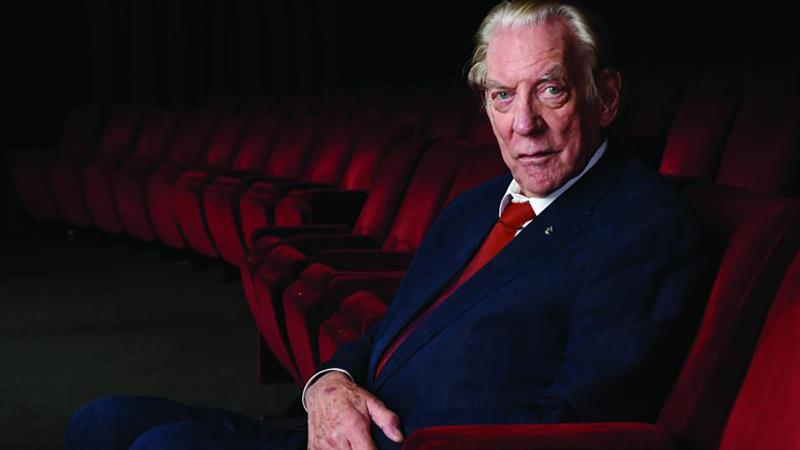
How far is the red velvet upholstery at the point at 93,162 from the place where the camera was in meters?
1.75

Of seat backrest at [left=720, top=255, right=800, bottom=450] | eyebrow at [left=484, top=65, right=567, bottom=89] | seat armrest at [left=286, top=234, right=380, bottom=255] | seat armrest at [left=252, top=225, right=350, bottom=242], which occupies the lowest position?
seat armrest at [left=252, top=225, right=350, bottom=242]

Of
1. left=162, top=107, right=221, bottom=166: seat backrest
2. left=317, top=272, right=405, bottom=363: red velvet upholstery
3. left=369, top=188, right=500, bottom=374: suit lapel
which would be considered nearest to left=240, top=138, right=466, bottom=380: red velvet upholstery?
left=317, top=272, right=405, bottom=363: red velvet upholstery

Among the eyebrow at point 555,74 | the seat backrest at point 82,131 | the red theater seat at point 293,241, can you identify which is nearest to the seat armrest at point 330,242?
the red theater seat at point 293,241

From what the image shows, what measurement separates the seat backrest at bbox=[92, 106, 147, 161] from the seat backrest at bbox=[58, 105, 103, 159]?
0.09ft

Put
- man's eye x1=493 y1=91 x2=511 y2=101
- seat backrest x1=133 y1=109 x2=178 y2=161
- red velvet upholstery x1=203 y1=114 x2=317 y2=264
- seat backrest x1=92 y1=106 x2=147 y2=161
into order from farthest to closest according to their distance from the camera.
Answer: seat backrest x1=92 y1=106 x2=147 y2=161 < seat backrest x1=133 y1=109 x2=178 y2=161 < red velvet upholstery x1=203 y1=114 x2=317 y2=264 < man's eye x1=493 y1=91 x2=511 y2=101

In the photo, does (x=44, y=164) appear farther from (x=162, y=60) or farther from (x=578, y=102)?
(x=578, y=102)

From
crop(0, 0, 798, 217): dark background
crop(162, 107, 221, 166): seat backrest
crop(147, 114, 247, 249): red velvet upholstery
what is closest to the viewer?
crop(147, 114, 247, 249): red velvet upholstery

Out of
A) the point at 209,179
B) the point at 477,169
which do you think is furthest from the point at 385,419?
the point at 209,179

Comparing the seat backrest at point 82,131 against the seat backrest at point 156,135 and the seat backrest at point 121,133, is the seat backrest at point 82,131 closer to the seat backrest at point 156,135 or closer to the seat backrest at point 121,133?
the seat backrest at point 121,133

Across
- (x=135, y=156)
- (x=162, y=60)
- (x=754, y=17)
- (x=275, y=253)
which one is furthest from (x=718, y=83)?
(x=162, y=60)

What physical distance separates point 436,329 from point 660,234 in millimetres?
95

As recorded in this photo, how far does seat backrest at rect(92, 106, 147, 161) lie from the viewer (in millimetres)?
1851

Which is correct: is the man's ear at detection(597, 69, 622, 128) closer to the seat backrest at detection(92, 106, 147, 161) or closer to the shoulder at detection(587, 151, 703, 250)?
the shoulder at detection(587, 151, 703, 250)

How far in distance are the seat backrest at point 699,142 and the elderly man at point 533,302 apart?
16.2 inches
